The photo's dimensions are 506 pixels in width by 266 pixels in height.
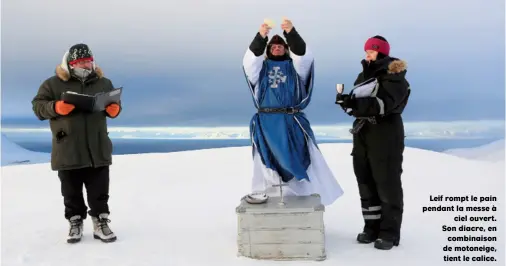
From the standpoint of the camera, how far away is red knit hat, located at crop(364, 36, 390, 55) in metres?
3.66

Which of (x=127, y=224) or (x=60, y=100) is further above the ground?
(x=60, y=100)

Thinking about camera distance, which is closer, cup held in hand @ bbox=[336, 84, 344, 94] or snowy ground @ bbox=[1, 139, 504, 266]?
cup held in hand @ bbox=[336, 84, 344, 94]

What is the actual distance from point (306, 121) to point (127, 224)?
1.69 meters

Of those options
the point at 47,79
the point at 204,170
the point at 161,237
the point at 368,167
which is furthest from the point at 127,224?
the point at 204,170

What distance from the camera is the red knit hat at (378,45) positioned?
144 inches

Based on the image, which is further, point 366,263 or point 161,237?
point 161,237

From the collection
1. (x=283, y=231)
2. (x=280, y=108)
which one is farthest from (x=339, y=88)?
(x=283, y=231)

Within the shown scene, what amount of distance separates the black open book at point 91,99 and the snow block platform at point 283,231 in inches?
45.1

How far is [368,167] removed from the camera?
380 cm

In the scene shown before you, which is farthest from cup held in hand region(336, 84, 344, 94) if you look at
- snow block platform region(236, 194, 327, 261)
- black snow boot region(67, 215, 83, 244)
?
black snow boot region(67, 215, 83, 244)

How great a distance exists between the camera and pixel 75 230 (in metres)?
4.09

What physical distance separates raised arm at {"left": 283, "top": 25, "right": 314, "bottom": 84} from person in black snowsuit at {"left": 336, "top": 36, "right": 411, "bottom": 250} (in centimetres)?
32

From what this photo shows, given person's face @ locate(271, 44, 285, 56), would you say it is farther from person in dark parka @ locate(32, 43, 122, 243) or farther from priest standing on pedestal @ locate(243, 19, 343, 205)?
person in dark parka @ locate(32, 43, 122, 243)

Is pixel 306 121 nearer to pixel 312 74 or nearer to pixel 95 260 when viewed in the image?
pixel 312 74
